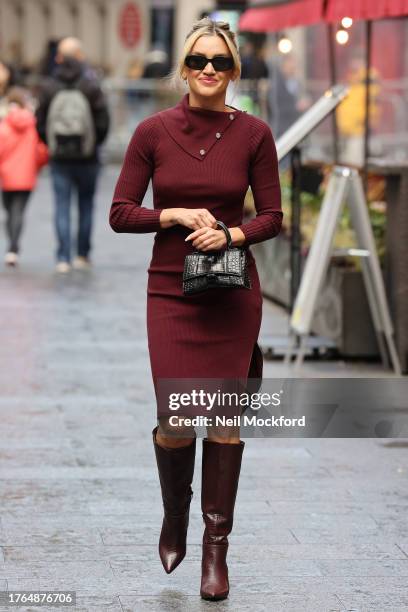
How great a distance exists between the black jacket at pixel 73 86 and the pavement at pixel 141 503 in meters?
3.87

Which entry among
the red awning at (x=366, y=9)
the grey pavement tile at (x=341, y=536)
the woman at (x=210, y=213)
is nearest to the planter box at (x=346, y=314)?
the red awning at (x=366, y=9)

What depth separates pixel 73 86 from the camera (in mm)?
13727

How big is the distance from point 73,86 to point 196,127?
884 cm

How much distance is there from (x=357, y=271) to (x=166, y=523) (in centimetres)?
478

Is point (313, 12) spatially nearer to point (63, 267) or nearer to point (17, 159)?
point (63, 267)

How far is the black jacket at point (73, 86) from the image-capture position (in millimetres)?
13688

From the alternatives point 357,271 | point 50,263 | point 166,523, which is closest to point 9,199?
point 50,263

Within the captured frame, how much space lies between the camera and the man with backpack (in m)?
13.6

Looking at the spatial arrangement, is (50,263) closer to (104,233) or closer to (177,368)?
(104,233)

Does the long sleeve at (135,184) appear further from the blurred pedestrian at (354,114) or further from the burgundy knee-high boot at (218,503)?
the blurred pedestrian at (354,114)

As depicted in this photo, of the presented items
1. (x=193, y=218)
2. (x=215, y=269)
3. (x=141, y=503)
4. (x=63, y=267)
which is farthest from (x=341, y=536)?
(x=63, y=267)

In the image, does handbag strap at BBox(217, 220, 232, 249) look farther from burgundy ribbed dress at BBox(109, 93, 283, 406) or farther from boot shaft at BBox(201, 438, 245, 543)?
boot shaft at BBox(201, 438, 245, 543)

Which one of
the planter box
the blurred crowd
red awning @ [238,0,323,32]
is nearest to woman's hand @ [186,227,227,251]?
the planter box

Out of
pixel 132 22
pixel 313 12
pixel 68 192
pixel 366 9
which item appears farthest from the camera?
pixel 132 22
